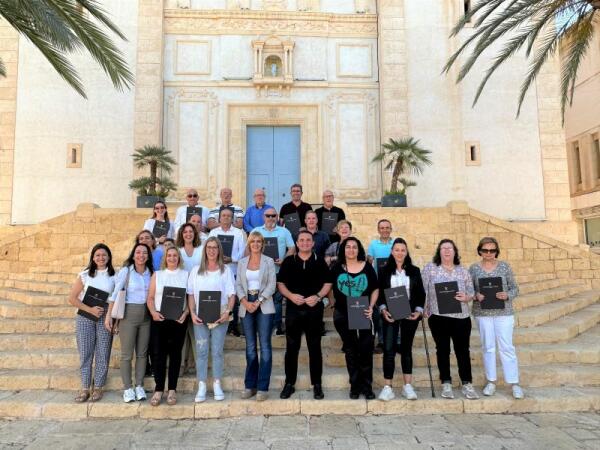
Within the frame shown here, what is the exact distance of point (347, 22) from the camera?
51.8 ft

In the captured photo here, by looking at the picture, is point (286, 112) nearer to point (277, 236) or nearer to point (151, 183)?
point (151, 183)

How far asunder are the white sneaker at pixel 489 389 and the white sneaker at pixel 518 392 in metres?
0.21

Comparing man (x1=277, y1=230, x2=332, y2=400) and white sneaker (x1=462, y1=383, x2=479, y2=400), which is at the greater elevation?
man (x1=277, y1=230, x2=332, y2=400)

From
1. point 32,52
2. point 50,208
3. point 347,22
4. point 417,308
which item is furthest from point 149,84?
point 417,308

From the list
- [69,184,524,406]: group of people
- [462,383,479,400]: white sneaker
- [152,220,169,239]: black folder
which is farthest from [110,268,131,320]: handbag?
[462,383,479,400]: white sneaker

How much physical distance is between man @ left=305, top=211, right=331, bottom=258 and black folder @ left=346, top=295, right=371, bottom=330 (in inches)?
50.0

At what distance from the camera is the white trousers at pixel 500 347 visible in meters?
4.80

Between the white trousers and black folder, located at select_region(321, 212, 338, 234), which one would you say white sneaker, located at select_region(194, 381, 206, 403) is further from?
the white trousers

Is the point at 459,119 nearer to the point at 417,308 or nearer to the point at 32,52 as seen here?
the point at 417,308

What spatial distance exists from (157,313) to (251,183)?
1096cm

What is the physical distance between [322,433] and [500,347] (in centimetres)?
233

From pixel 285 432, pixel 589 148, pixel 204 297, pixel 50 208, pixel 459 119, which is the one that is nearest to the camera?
pixel 285 432

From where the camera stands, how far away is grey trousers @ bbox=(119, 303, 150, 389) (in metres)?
4.63

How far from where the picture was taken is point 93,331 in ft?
15.6
